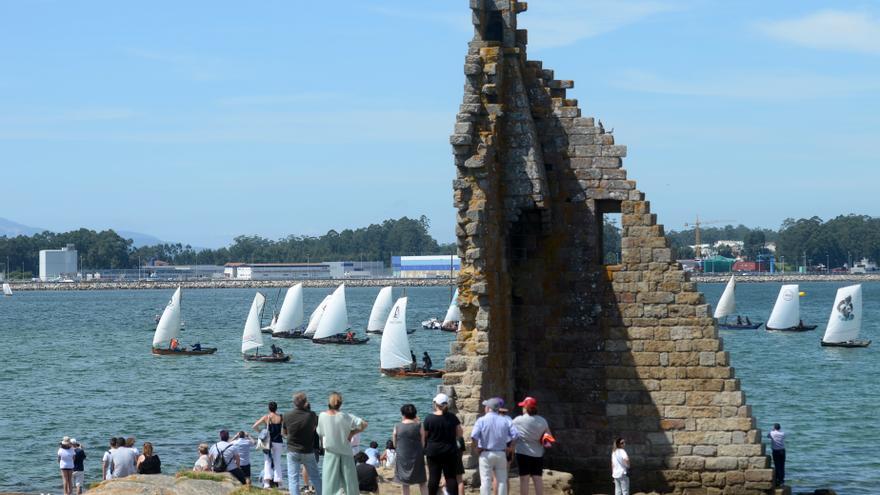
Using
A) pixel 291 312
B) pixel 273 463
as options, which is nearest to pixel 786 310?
pixel 291 312

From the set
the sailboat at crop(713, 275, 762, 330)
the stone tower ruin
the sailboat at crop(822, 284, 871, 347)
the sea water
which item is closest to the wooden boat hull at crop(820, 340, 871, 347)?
the sailboat at crop(822, 284, 871, 347)

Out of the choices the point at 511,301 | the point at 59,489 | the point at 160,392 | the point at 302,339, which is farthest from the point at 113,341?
the point at 511,301

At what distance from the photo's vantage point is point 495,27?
64.6ft

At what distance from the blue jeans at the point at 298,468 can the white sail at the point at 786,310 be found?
7906cm

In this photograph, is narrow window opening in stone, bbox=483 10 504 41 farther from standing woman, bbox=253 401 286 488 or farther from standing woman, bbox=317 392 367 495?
standing woman, bbox=317 392 367 495

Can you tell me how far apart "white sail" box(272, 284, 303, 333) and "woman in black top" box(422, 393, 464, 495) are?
265 feet

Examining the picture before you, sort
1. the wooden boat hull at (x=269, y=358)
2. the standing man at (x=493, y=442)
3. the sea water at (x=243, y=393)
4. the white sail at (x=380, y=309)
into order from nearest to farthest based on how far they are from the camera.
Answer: the standing man at (x=493, y=442) < the sea water at (x=243, y=393) < the wooden boat hull at (x=269, y=358) < the white sail at (x=380, y=309)

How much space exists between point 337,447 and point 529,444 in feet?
7.68

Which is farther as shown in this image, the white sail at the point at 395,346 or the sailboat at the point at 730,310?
the sailboat at the point at 730,310

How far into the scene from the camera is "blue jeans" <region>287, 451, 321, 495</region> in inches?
616

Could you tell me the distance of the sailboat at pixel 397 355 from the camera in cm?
6212

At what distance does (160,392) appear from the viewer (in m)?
56.6

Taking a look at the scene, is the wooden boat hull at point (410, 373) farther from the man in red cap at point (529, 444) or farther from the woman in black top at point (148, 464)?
the man in red cap at point (529, 444)

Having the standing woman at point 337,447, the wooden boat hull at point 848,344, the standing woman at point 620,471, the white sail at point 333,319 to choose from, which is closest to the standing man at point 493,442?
the standing woman at point 337,447
